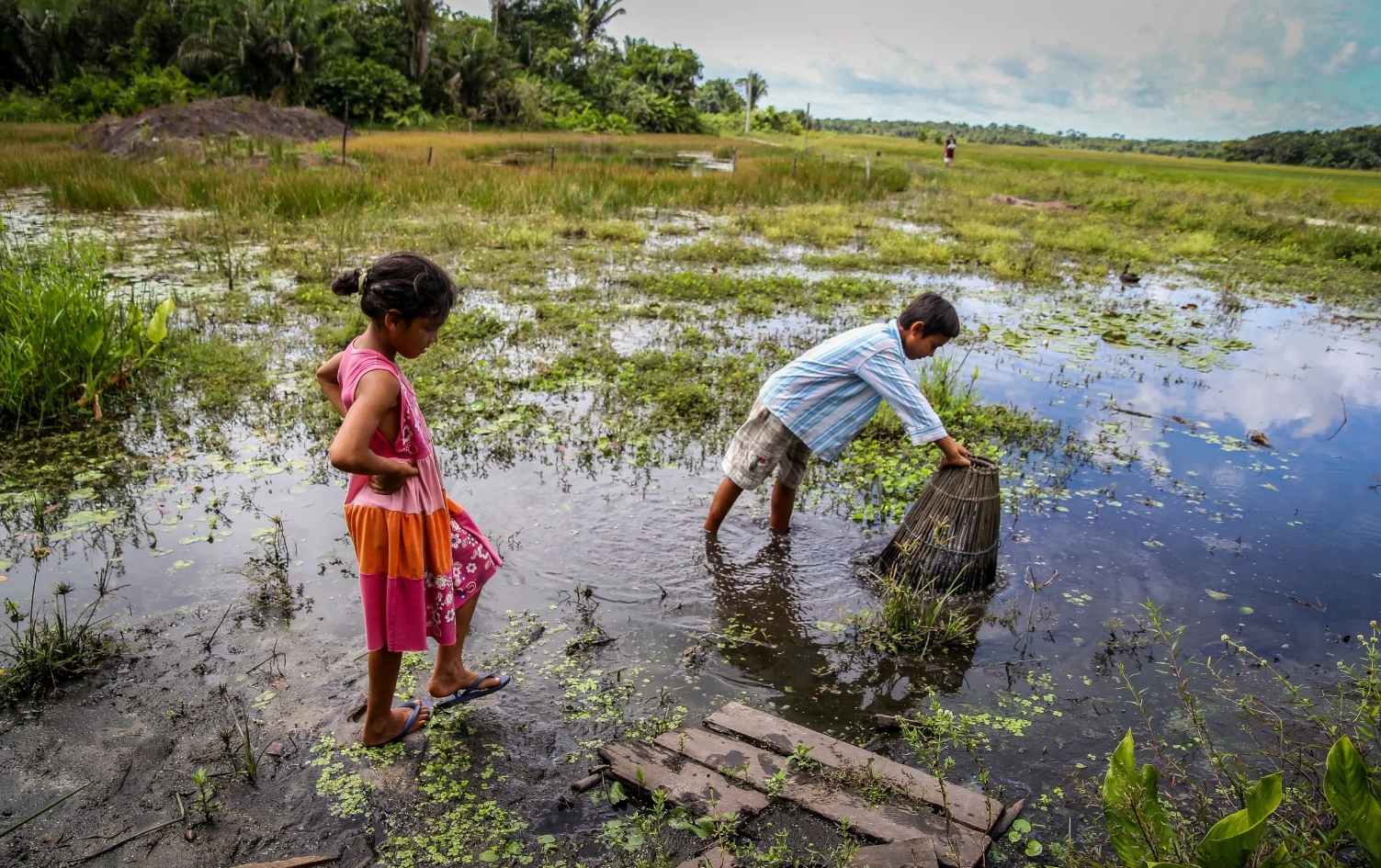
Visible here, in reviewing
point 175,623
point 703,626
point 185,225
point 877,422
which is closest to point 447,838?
point 703,626

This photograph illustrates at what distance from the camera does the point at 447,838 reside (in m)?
2.34

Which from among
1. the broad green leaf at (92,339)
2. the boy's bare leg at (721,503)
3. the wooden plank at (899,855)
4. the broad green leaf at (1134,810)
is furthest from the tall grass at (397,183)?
the broad green leaf at (1134,810)

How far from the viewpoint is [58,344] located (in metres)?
4.96

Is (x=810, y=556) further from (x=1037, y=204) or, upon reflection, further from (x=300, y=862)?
(x=1037, y=204)

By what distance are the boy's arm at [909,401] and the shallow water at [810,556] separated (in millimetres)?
796

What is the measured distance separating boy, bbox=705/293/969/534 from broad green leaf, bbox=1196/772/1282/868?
194cm

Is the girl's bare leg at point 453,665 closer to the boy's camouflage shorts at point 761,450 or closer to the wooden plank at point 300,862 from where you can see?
the wooden plank at point 300,862

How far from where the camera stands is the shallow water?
3275mm

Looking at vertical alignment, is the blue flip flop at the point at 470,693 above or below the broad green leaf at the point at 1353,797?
below

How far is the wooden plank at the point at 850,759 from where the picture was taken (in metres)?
2.41

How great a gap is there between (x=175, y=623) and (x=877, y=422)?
163 inches

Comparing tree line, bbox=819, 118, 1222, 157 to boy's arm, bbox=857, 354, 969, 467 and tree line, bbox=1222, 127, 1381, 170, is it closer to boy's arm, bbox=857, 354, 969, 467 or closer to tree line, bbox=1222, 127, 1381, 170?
tree line, bbox=1222, 127, 1381, 170

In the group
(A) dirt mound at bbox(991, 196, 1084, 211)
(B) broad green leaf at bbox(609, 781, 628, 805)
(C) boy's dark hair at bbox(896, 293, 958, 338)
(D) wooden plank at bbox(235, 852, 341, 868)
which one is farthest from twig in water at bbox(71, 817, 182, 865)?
(A) dirt mound at bbox(991, 196, 1084, 211)

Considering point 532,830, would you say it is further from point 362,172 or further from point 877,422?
point 362,172
